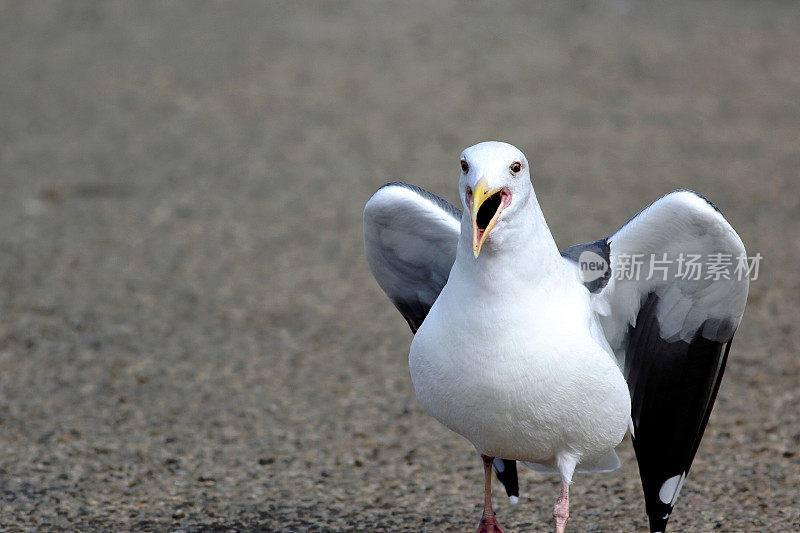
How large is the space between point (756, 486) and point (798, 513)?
352mm

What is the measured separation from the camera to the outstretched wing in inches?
143

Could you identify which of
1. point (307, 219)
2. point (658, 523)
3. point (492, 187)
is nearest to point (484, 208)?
point (492, 187)

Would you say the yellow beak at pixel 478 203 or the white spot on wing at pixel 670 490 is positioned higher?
the yellow beak at pixel 478 203

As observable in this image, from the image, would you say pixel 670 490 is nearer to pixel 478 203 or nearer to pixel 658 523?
pixel 658 523

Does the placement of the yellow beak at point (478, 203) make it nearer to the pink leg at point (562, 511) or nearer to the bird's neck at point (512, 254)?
the bird's neck at point (512, 254)

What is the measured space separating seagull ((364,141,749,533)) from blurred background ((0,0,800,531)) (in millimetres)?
786

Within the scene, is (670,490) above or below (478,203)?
below

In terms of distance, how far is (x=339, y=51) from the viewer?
13.8 meters

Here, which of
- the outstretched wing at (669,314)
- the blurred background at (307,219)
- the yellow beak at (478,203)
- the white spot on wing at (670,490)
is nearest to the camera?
the yellow beak at (478,203)

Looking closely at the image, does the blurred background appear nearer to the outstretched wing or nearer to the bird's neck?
the outstretched wing

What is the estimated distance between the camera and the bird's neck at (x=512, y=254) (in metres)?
3.41

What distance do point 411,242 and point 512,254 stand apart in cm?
95

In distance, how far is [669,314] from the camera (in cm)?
399

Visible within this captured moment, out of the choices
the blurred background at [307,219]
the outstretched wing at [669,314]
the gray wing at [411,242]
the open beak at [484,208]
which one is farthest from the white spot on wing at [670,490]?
the open beak at [484,208]
